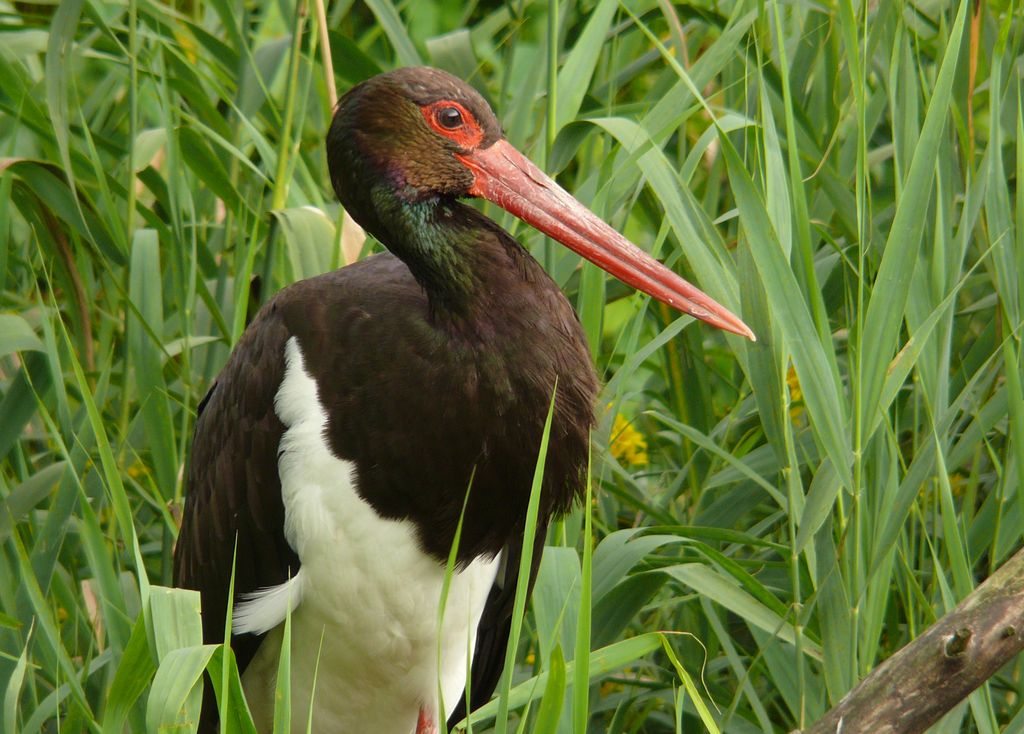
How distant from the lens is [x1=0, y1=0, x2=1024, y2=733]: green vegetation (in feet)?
5.94

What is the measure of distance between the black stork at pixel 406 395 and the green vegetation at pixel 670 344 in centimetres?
11

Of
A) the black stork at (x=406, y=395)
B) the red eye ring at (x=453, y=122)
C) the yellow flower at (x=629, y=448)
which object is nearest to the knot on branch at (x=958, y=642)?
the black stork at (x=406, y=395)

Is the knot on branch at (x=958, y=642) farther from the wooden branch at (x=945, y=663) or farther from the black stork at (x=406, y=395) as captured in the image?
the black stork at (x=406, y=395)

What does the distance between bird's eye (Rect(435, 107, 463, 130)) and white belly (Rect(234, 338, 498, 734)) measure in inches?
16.3

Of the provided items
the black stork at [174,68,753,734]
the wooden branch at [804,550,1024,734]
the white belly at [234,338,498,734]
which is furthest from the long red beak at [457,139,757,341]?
the wooden branch at [804,550,1024,734]

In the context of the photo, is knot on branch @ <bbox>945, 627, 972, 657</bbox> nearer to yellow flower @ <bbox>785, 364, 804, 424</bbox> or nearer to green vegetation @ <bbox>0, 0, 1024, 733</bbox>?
green vegetation @ <bbox>0, 0, 1024, 733</bbox>

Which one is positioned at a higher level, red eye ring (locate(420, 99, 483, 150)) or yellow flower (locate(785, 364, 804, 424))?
red eye ring (locate(420, 99, 483, 150))

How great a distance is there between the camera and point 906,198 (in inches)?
70.8

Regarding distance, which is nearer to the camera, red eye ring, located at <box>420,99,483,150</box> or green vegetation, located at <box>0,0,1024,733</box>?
green vegetation, located at <box>0,0,1024,733</box>

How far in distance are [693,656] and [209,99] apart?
52.5 inches

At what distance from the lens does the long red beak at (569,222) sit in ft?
6.51

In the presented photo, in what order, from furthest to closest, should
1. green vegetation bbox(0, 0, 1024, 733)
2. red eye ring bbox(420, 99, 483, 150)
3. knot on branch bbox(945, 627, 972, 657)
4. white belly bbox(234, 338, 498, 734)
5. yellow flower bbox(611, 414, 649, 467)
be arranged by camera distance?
A: yellow flower bbox(611, 414, 649, 467) < white belly bbox(234, 338, 498, 734) < red eye ring bbox(420, 99, 483, 150) < green vegetation bbox(0, 0, 1024, 733) < knot on branch bbox(945, 627, 972, 657)

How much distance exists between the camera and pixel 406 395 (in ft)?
6.89

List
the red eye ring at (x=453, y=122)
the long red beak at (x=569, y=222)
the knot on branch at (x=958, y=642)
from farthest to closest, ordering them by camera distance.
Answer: the red eye ring at (x=453, y=122) < the long red beak at (x=569, y=222) < the knot on branch at (x=958, y=642)
